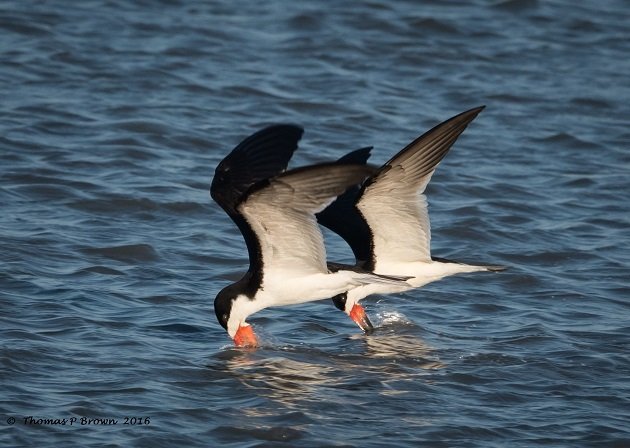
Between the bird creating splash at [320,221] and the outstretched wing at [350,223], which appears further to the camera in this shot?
Result: the outstretched wing at [350,223]

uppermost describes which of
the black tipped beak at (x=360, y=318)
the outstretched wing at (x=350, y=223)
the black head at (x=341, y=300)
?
the outstretched wing at (x=350, y=223)

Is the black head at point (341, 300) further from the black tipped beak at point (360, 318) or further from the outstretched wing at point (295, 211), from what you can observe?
the outstretched wing at point (295, 211)

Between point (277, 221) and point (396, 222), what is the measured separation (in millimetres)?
1599

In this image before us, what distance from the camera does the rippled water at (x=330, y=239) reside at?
686 centimetres

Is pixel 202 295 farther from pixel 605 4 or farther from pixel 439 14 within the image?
pixel 605 4

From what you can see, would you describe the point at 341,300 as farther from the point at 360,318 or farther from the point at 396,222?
the point at 396,222

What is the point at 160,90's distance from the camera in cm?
1416

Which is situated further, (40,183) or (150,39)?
(150,39)

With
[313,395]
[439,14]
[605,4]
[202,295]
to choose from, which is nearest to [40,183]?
[202,295]

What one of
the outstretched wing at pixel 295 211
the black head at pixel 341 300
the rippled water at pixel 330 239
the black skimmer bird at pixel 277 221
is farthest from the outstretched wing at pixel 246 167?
the black head at pixel 341 300

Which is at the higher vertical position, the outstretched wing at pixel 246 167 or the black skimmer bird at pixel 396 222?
the outstretched wing at pixel 246 167

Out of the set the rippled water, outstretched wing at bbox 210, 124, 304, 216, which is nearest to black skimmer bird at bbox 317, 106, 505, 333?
the rippled water

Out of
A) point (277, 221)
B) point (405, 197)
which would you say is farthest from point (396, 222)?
point (277, 221)

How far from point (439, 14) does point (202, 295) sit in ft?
31.8
